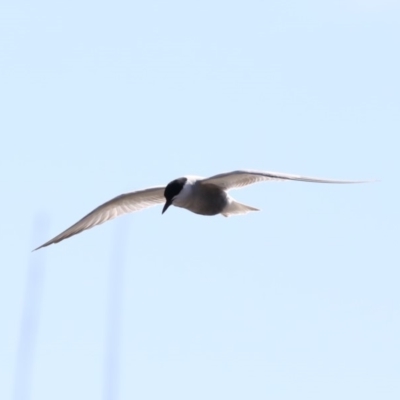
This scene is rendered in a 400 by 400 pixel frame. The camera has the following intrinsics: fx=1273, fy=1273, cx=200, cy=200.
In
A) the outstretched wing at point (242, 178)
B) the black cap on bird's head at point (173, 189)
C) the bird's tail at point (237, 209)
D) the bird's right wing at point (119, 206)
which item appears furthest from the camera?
the bird's right wing at point (119, 206)

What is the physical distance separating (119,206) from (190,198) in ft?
5.27

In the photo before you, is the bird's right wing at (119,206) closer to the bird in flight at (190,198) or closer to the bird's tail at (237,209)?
the bird in flight at (190,198)

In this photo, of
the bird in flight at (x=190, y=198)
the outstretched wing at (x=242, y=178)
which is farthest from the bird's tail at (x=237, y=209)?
the outstretched wing at (x=242, y=178)

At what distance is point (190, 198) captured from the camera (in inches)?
522

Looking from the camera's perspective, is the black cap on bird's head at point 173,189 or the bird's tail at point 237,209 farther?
the bird's tail at point 237,209

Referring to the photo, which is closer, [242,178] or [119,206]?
[242,178]

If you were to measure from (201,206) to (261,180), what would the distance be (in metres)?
0.72

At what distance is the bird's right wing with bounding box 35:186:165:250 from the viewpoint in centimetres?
1444

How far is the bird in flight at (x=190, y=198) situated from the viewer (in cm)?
1303

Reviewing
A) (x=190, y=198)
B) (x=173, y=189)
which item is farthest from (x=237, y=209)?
(x=173, y=189)

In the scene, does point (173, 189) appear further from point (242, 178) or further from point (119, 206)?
point (119, 206)

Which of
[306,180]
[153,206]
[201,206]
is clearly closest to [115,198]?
[153,206]

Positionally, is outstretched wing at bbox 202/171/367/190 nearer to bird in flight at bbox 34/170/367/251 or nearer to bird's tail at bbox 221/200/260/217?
bird in flight at bbox 34/170/367/251

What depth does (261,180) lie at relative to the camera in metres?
13.2
